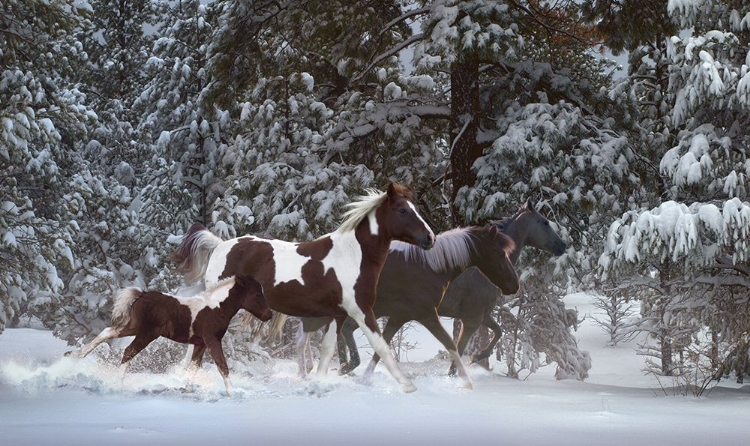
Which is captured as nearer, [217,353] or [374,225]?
[217,353]

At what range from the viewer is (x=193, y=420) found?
27.1ft

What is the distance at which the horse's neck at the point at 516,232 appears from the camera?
11.6 meters

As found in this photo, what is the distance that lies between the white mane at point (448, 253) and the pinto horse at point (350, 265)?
45.6 inches

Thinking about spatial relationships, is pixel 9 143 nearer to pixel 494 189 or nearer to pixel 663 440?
pixel 494 189

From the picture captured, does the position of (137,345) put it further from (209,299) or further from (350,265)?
(350,265)

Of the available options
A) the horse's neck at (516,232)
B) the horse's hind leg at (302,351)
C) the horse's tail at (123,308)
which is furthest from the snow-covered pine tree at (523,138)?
the horse's tail at (123,308)

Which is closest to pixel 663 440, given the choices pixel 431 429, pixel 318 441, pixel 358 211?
pixel 431 429

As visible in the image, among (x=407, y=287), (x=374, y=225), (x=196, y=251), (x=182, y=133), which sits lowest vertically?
(x=407, y=287)

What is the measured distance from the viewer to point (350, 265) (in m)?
9.28

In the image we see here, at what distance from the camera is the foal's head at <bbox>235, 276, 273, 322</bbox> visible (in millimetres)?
9188

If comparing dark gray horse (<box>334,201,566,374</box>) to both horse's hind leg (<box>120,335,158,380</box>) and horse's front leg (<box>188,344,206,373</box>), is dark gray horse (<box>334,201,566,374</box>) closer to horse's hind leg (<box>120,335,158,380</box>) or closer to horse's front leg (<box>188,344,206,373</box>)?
horse's front leg (<box>188,344,206,373</box>)

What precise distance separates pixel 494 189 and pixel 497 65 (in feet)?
9.11

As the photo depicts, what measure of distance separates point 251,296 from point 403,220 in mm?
1646

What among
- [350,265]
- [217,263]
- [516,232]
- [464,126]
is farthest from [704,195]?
[217,263]
